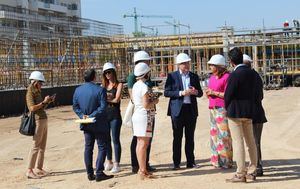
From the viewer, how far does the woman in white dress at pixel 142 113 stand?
783 cm

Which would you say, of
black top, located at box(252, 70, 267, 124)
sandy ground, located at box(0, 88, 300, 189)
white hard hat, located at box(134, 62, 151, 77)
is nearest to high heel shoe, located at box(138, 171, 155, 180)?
sandy ground, located at box(0, 88, 300, 189)

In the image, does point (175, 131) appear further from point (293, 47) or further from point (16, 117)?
point (293, 47)

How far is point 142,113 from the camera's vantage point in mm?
7852

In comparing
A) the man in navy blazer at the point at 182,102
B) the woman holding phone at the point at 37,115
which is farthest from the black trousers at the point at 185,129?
the woman holding phone at the point at 37,115

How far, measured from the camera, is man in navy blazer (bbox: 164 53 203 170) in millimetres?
8461

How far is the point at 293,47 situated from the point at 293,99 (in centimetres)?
1464

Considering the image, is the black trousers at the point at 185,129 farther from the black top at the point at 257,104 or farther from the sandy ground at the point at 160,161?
the black top at the point at 257,104

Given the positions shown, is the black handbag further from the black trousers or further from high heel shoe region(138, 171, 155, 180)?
the black trousers


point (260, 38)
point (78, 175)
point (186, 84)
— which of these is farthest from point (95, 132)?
point (260, 38)

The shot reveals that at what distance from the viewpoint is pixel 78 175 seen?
871 cm

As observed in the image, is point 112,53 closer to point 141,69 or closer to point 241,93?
point 141,69

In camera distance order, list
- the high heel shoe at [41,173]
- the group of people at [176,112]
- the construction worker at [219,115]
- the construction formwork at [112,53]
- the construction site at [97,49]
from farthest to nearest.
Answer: the construction site at [97,49] < the construction formwork at [112,53] < the high heel shoe at [41,173] < the construction worker at [219,115] < the group of people at [176,112]

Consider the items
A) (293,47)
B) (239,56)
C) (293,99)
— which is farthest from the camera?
(293,47)

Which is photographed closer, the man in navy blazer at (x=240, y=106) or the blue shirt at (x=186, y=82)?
the man in navy blazer at (x=240, y=106)
